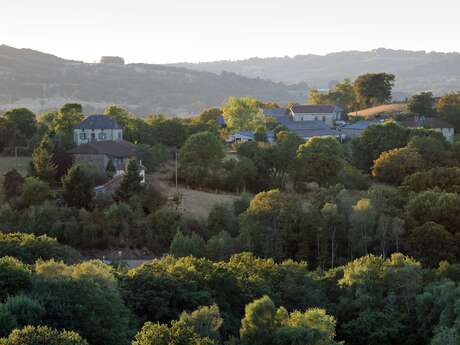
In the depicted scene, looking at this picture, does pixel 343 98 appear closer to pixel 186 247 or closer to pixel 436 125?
pixel 436 125

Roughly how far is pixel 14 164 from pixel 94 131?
7972 mm

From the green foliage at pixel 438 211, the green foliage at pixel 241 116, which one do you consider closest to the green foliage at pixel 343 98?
the green foliage at pixel 241 116

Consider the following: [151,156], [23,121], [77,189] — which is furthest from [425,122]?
[77,189]

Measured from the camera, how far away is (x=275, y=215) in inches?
1512

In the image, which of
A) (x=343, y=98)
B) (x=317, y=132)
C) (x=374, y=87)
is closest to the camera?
(x=317, y=132)

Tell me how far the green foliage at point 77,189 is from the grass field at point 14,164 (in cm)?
726

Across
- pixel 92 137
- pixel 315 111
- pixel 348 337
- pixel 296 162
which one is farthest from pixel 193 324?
pixel 315 111

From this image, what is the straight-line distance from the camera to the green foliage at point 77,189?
140 ft

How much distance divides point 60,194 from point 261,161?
14.6 metres

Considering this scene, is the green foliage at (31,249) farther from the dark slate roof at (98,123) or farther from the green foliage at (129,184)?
the dark slate roof at (98,123)

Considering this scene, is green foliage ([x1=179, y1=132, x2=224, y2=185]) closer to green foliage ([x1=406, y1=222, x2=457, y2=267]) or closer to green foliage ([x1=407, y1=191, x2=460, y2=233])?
green foliage ([x1=407, y1=191, x2=460, y2=233])

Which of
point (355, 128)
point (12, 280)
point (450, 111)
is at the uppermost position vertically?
point (450, 111)

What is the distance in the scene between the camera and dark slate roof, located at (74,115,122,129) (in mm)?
58375

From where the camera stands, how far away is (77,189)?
141ft
